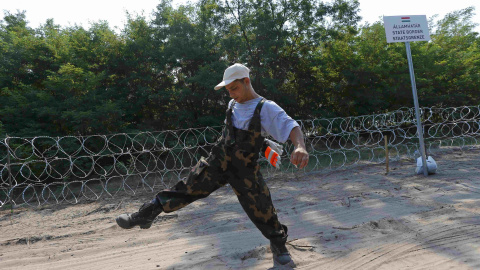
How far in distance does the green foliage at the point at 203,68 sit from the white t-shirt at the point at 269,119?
836 centimetres

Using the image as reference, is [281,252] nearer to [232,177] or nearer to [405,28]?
[232,177]

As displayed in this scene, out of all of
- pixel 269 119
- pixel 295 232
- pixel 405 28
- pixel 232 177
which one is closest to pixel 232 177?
pixel 232 177

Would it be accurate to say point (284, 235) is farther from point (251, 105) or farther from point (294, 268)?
point (251, 105)

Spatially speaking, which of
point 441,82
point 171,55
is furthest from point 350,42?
point 171,55

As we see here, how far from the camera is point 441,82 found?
1527 cm

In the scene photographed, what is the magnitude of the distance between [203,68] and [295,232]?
8.57m

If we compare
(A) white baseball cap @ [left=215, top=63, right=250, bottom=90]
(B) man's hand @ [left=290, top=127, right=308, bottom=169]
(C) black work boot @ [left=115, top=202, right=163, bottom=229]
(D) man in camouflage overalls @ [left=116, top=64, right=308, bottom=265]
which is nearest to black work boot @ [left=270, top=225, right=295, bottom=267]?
(D) man in camouflage overalls @ [left=116, top=64, right=308, bottom=265]

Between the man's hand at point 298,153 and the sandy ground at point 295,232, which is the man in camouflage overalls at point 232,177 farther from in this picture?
the sandy ground at point 295,232

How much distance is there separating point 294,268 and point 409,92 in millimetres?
13506

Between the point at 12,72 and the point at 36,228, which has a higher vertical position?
the point at 12,72

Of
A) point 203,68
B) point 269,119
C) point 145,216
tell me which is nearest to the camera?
point 269,119

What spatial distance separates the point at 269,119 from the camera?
2.81 metres

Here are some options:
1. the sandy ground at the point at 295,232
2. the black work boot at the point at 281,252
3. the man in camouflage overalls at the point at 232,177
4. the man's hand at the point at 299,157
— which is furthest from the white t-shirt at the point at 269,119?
the sandy ground at the point at 295,232

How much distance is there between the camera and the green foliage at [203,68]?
34.4ft
